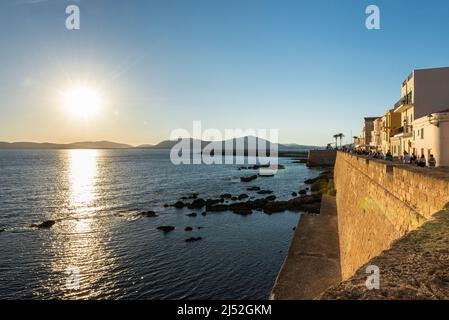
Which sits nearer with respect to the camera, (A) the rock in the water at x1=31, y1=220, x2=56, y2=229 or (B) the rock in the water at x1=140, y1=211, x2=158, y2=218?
(A) the rock in the water at x1=31, y1=220, x2=56, y2=229

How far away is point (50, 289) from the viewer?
1716 centimetres

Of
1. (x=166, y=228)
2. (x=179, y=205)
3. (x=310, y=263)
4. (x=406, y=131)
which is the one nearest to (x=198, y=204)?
(x=179, y=205)

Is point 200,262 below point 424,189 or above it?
below

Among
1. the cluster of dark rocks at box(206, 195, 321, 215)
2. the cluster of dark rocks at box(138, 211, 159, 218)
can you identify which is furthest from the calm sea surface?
the cluster of dark rocks at box(206, 195, 321, 215)

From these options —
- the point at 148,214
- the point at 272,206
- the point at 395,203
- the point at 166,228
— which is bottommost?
the point at 166,228

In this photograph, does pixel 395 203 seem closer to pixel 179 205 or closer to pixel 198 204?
pixel 198 204

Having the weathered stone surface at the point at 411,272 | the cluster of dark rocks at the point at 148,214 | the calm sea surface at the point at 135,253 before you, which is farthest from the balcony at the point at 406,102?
the weathered stone surface at the point at 411,272

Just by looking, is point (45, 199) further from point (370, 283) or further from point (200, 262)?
point (370, 283)

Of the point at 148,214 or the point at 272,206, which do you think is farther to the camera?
the point at 272,206

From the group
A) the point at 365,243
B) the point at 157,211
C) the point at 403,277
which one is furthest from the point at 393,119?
the point at 403,277

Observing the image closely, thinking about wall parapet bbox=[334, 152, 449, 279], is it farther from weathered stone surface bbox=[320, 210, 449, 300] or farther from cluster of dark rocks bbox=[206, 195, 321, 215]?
cluster of dark rocks bbox=[206, 195, 321, 215]

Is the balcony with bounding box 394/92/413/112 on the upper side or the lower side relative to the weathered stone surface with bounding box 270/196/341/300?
upper

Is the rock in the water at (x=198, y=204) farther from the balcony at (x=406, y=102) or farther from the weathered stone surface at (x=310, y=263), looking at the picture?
the balcony at (x=406, y=102)
